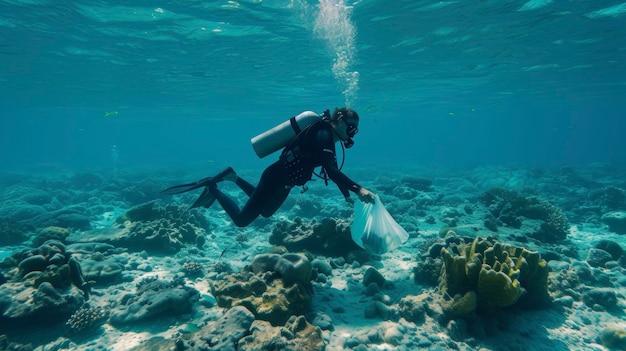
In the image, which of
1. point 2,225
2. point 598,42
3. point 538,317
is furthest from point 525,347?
point 598,42

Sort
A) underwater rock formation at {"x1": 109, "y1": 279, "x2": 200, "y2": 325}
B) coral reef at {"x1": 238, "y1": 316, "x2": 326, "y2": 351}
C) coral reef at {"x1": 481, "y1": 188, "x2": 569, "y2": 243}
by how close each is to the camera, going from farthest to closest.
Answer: coral reef at {"x1": 481, "y1": 188, "x2": 569, "y2": 243}
underwater rock formation at {"x1": 109, "y1": 279, "x2": 200, "y2": 325}
coral reef at {"x1": 238, "y1": 316, "x2": 326, "y2": 351}

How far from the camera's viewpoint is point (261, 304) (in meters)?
5.06

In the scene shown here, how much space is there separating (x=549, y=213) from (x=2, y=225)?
62.0 ft

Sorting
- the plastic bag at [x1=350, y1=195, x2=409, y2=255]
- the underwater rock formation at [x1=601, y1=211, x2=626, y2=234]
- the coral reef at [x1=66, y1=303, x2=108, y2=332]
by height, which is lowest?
the underwater rock formation at [x1=601, y1=211, x2=626, y2=234]

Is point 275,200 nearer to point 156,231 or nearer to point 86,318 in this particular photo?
point 86,318

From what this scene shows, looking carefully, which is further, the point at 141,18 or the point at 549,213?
the point at 141,18

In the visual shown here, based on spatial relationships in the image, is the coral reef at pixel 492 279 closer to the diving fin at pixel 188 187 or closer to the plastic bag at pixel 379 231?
the plastic bag at pixel 379 231

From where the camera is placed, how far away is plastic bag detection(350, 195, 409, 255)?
211 inches

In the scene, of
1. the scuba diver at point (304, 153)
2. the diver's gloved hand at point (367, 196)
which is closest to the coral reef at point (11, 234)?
the scuba diver at point (304, 153)

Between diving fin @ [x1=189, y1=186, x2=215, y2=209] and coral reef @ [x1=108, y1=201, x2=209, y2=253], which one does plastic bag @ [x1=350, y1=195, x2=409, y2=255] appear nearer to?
diving fin @ [x1=189, y1=186, x2=215, y2=209]

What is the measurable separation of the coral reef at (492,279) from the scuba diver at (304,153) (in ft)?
5.91

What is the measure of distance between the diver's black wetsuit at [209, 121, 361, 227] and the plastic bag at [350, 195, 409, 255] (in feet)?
1.81

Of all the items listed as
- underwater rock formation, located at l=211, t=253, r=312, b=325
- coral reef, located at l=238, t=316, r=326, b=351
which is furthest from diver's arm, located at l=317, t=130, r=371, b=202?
coral reef, located at l=238, t=316, r=326, b=351

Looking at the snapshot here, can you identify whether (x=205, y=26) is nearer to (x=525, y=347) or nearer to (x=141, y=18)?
(x=141, y=18)
